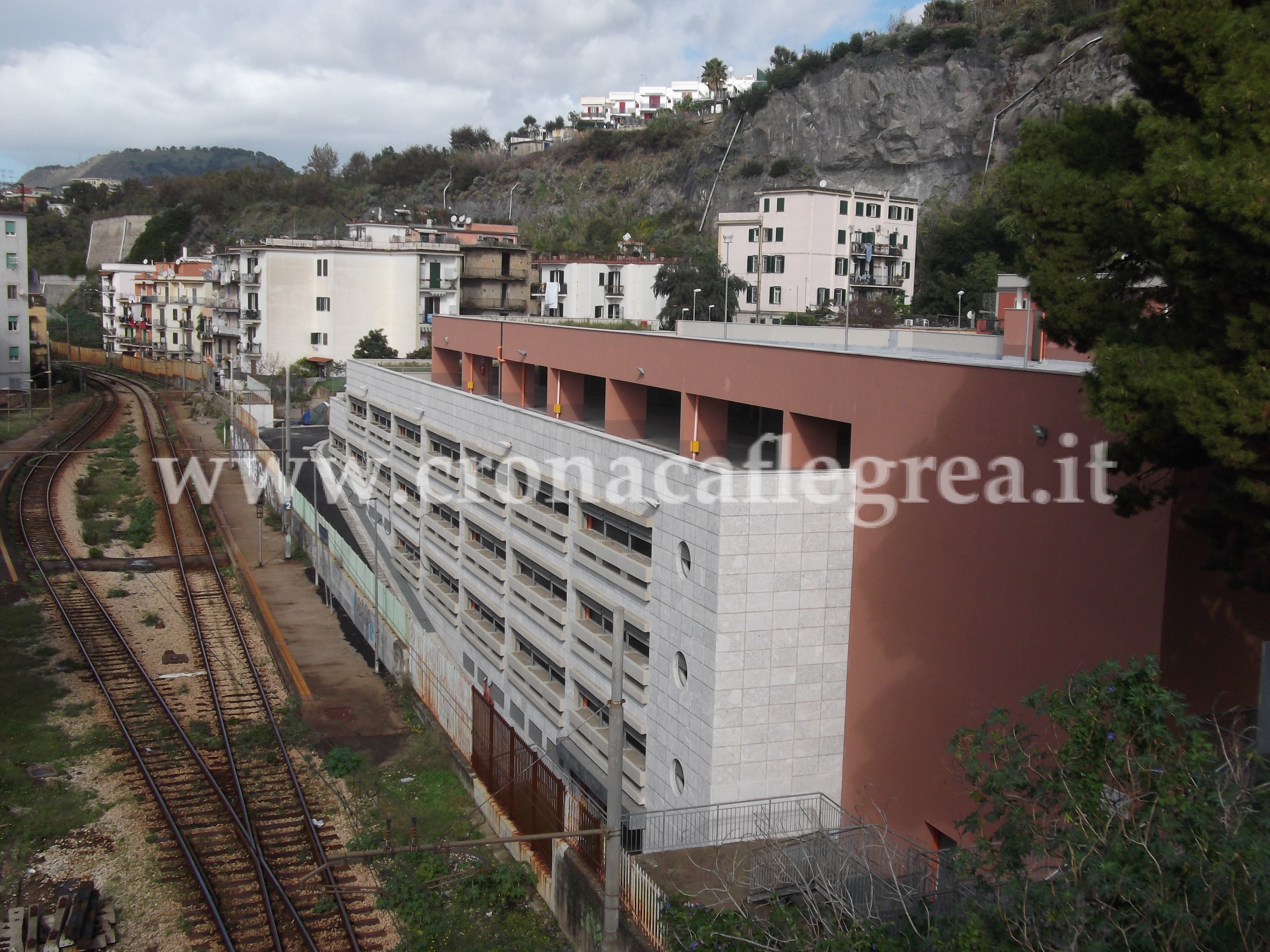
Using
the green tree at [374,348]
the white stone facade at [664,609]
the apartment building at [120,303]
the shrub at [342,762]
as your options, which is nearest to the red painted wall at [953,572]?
the white stone facade at [664,609]

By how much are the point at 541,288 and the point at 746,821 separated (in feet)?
167

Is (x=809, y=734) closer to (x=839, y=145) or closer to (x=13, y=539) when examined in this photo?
(x=13, y=539)

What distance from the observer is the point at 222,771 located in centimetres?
1691

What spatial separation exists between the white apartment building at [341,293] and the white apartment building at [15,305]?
10.2 meters

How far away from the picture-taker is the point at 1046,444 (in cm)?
1026

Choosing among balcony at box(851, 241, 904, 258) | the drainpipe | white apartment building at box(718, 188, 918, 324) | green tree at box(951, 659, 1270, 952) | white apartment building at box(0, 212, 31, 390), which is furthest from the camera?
white apartment building at box(0, 212, 31, 390)

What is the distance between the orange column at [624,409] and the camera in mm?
17953

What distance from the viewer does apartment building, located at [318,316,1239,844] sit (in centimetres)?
1003

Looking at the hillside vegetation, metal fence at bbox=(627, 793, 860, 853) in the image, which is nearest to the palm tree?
the hillside vegetation

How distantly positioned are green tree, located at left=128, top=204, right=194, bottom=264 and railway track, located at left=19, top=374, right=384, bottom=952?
3146 inches

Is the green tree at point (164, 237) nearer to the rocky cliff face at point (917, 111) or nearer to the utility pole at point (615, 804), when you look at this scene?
the rocky cliff face at point (917, 111)

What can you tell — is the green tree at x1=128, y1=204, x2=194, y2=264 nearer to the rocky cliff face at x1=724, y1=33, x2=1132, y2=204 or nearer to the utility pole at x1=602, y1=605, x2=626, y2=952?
the rocky cliff face at x1=724, y1=33, x2=1132, y2=204

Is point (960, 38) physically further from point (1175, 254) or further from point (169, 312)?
point (1175, 254)

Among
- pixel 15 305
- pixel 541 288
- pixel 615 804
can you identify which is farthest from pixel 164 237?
pixel 615 804
